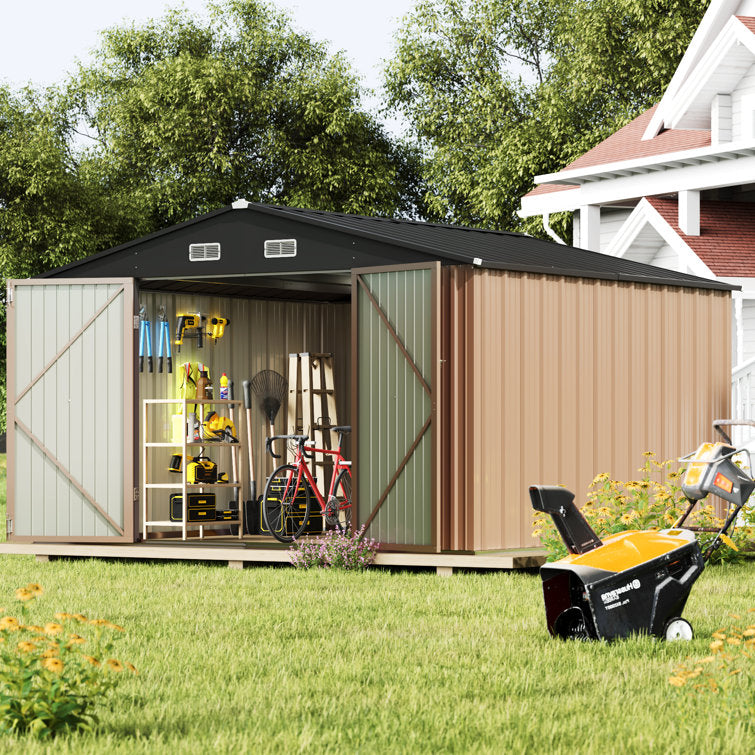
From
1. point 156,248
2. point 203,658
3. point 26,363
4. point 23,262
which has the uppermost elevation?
point 23,262

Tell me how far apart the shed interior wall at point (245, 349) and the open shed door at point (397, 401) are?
317 centimetres

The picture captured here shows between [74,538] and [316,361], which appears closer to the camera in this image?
[74,538]

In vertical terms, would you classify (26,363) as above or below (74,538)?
above

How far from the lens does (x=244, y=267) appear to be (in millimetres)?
12789

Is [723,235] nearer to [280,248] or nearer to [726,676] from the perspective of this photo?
[280,248]

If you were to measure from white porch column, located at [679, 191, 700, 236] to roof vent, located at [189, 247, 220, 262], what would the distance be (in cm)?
737

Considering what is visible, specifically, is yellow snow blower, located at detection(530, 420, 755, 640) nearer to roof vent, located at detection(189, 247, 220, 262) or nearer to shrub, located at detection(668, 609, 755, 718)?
shrub, located at detection(668, 609, 755, 718)

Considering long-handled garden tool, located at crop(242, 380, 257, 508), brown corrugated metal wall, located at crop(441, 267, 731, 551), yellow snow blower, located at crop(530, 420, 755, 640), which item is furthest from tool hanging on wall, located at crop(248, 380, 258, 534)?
yellow snow blower, located at crop(530, 420, 755, 640)

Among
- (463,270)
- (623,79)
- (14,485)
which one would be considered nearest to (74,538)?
(14,485)

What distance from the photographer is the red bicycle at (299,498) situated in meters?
13.0

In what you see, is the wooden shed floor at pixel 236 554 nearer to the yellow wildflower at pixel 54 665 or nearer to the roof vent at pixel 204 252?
the roof vent at pixel 204 252

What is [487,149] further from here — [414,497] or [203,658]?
[203,658]

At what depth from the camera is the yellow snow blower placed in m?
7.54

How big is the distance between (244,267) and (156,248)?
97 centimetres
